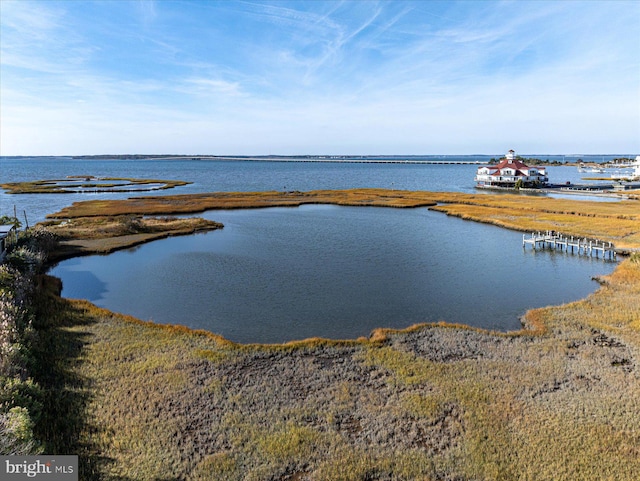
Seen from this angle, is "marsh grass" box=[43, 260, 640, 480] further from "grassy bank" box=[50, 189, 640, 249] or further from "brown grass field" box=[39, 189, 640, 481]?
"grassy bank" box=[50, 189, 640, 249]

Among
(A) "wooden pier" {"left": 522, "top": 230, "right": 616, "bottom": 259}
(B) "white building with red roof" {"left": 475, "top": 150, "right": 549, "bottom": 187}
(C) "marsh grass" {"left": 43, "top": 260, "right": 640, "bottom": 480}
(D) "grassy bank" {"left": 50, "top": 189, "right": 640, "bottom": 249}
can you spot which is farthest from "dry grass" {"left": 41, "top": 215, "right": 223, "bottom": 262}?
(B) "white building with red roof" {"left": 475, "top": 150, "right": 549, "bottom": 187}

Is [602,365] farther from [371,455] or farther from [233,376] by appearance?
[233,376]

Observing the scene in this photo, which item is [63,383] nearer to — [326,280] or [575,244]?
[326,280]

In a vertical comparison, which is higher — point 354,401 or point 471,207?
point 471,207

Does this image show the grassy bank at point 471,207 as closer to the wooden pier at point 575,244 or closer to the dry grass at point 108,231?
the wooden pier at point 575,244

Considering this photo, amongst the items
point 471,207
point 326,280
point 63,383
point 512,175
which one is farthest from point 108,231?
point 512,175

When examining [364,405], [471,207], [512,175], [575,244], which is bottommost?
[364,405]

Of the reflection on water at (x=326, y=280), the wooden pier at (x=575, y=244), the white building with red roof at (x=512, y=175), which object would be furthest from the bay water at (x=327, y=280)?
the white building with red roof at (x=512, y=175)

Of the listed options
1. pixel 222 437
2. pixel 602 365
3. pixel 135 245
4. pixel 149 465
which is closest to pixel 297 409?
pixel 222 437
